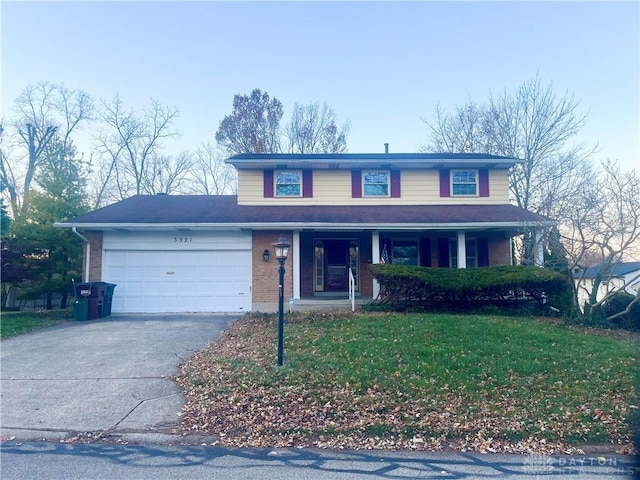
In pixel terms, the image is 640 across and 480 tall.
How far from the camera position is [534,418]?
5082mm

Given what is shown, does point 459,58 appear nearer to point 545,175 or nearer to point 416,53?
point 416,53

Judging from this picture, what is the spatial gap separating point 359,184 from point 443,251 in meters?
3.90

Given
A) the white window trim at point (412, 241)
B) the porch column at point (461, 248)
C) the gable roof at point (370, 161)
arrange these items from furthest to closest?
the white window trim at point (412, 241), the gable roof at point (370, 161), the porch column at point (461, 248)

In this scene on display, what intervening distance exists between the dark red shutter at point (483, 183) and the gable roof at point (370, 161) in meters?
0.28

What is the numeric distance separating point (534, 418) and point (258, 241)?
32.1 ft

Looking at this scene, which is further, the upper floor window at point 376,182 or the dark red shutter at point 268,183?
the upper floor window at point 376,182

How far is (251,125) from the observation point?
2952 cm

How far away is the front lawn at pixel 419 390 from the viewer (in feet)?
15.8

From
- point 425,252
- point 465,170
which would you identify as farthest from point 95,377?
point 465,170

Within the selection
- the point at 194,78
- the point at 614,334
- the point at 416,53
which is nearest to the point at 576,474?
the point at 614,334

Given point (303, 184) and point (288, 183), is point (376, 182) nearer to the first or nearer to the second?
point (303, 184)

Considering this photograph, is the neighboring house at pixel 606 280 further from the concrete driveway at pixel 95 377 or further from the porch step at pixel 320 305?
the concrete driveway at pixel 95 377

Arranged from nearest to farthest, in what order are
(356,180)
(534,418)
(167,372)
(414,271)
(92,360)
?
(534,418)
(167,372)
(92,360)
(414,271)
(356,180)

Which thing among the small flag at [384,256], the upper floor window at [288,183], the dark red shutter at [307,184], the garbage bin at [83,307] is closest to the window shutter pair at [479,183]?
the small flag at [384,256]
